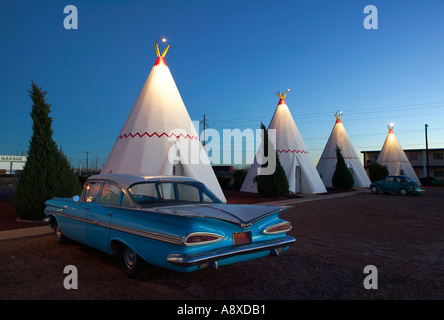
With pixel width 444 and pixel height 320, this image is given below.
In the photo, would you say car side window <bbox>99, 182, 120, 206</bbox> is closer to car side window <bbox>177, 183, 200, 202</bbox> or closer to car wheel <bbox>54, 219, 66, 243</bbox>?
car side window <bbox>177, 183, 200, 202</bbox>

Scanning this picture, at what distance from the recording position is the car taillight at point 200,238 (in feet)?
10.7

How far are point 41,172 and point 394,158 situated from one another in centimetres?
3218

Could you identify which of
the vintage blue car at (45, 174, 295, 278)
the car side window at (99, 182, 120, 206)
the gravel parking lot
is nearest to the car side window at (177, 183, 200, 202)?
the vintage blue car at (45, 174, 295, 278)

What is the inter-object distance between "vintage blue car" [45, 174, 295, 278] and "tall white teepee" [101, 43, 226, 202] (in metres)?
6.84

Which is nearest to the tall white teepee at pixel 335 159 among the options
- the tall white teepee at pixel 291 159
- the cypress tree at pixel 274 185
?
the tall white teepee at pixel 291 159

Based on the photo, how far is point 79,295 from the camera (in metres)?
3.40

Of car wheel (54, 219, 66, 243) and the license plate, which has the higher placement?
the license plate

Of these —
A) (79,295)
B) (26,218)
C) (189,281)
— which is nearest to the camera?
(79,295)

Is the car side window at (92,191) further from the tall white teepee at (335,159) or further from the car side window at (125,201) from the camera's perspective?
the tall white teepee at (335,159)

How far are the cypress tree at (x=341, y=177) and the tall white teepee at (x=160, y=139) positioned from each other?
14.6 m

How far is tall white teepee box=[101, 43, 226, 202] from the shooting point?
11859 millimetres
